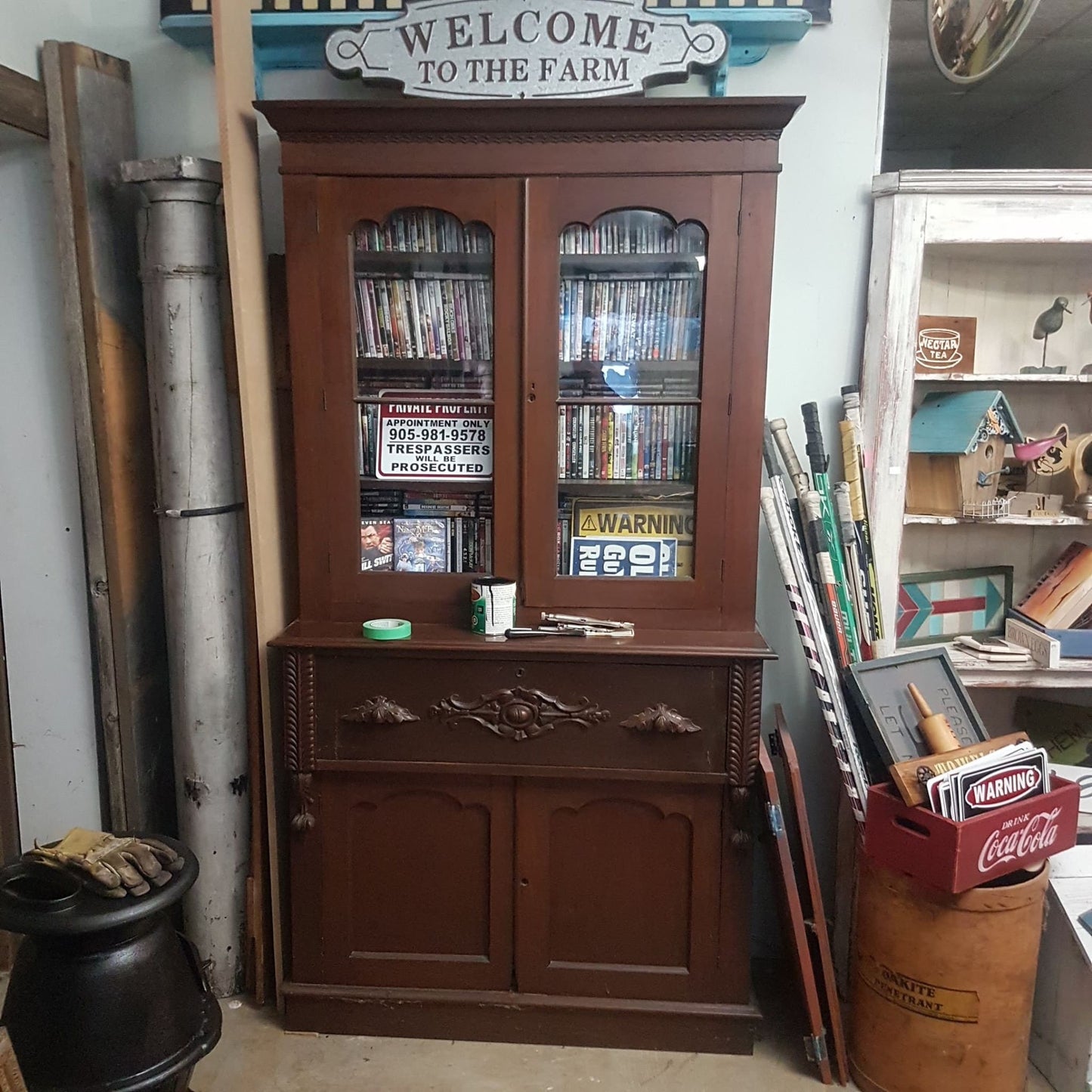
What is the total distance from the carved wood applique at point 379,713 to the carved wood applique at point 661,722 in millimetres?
475

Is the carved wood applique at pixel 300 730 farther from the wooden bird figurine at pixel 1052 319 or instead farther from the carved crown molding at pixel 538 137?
the wooden bird figurine at pixel 1052 319

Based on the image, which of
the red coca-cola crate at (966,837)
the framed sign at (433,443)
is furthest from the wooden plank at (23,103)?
the red coca-cola crate at (966,837)

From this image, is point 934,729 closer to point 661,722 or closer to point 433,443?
point 661,722

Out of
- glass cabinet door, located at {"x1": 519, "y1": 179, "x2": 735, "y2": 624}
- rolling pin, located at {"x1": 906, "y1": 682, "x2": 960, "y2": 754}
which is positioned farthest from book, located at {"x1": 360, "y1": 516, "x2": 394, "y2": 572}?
rolling pin, located at {"x1": 906, "y1": 682, "x2": 960, "y2": 754}

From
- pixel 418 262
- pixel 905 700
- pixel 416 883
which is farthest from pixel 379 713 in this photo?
pixel 905 700

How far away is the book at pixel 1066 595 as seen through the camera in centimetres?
208

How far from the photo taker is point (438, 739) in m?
1.84

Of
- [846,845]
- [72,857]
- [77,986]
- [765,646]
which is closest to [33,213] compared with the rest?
[72,857]

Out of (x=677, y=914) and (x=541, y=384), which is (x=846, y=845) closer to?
(x=677, y=914)

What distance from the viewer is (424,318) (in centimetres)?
189

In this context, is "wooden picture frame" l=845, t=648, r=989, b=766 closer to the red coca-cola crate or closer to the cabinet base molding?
the red coca-cola crate

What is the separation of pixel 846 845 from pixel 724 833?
1.47 ft

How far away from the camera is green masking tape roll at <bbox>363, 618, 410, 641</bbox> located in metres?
1.80

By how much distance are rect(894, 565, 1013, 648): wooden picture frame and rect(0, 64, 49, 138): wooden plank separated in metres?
2.32
